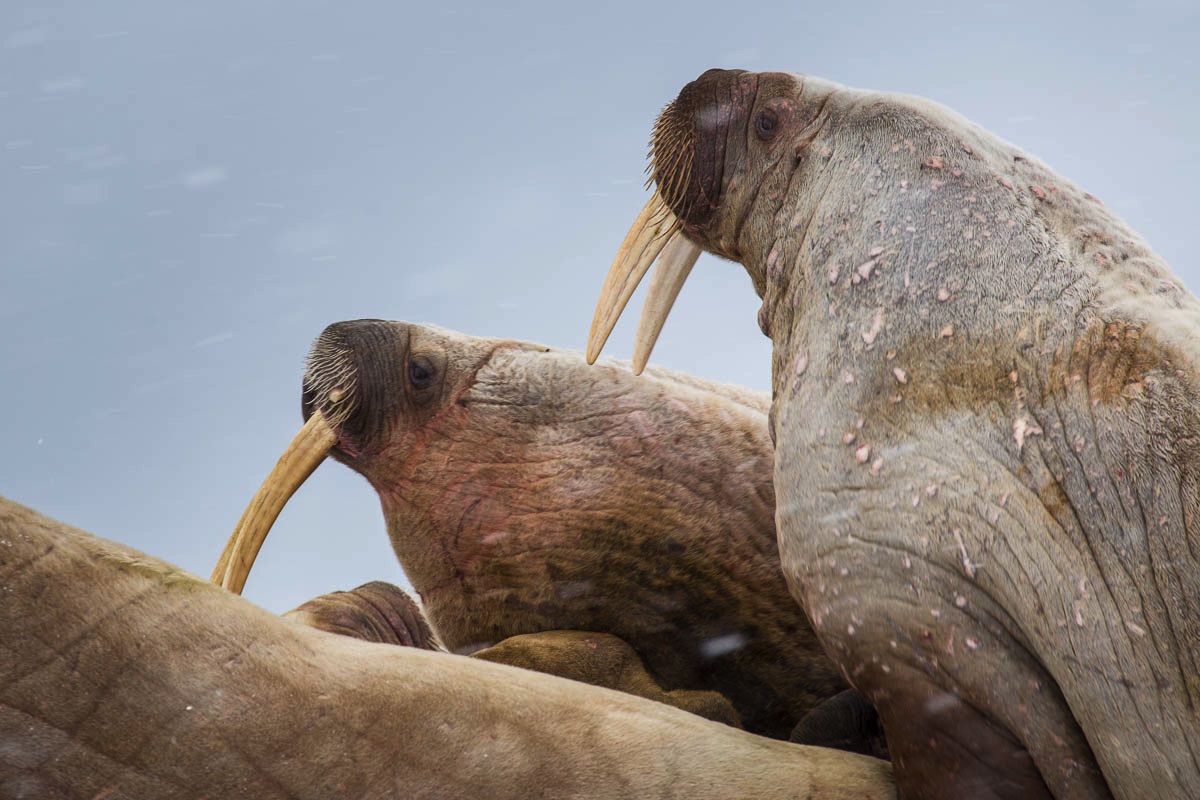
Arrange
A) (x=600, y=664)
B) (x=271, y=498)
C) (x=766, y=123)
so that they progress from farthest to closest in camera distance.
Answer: (x=271, y=498)
(x=600, y=664)
(x=766, y=123)

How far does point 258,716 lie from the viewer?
203cm

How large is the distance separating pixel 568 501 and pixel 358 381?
2.51 ft

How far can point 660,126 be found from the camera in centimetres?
319

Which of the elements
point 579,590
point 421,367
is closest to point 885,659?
point 579,590

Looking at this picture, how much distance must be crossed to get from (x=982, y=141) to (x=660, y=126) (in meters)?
0.90

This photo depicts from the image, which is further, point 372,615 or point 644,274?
point 372,615

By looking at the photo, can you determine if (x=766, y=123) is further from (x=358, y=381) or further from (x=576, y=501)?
(x=358, y=381)

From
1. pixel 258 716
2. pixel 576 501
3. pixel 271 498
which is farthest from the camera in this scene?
pixel 271 498

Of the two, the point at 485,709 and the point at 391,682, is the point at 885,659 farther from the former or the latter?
the point at 391,682

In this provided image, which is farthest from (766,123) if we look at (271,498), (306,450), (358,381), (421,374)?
(271,498)

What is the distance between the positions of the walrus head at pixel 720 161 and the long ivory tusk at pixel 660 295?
0.03 feet

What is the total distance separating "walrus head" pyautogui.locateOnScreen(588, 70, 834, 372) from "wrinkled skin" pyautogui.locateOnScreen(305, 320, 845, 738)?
12.0 inches

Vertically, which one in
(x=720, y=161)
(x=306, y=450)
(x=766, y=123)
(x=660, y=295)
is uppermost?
(x=766, y=123)

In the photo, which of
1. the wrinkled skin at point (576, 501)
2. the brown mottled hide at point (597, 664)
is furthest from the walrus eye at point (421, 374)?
the brown mottled hide at point (597, 664)
